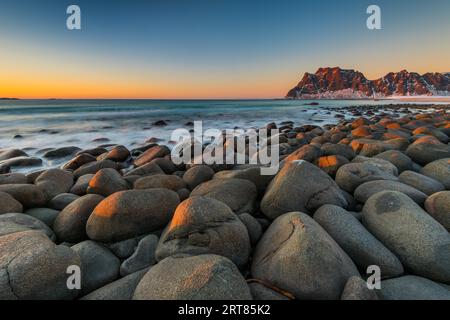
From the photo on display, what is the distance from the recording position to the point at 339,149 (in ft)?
15.9

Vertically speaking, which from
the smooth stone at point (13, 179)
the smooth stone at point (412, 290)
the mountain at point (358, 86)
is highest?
the mountain at point (358, 86)

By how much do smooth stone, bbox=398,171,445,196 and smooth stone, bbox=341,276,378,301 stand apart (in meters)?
2.32

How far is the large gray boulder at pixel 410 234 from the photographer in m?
2.04

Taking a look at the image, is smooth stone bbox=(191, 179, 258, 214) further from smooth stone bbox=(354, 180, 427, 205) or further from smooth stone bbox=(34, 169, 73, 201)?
smooth stone bbox=(34, 169, 73, 201)

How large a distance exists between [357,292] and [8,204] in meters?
3.71

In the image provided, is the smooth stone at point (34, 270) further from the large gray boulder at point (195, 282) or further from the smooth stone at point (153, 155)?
the smooth stone at point (153, 155)

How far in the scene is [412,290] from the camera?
1.84m

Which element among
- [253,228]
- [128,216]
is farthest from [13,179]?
[253,228]

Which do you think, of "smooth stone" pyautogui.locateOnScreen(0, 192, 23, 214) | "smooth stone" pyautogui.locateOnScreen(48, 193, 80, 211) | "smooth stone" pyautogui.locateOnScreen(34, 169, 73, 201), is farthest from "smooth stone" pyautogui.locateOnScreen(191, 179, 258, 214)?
"smooth stone" pyautogui.locateOnScreen(34, 169, 73, 201)

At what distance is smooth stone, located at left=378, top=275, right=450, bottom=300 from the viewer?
5.92ft

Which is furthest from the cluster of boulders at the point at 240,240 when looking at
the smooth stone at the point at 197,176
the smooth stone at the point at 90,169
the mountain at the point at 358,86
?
the mountain at the point at 358,86
